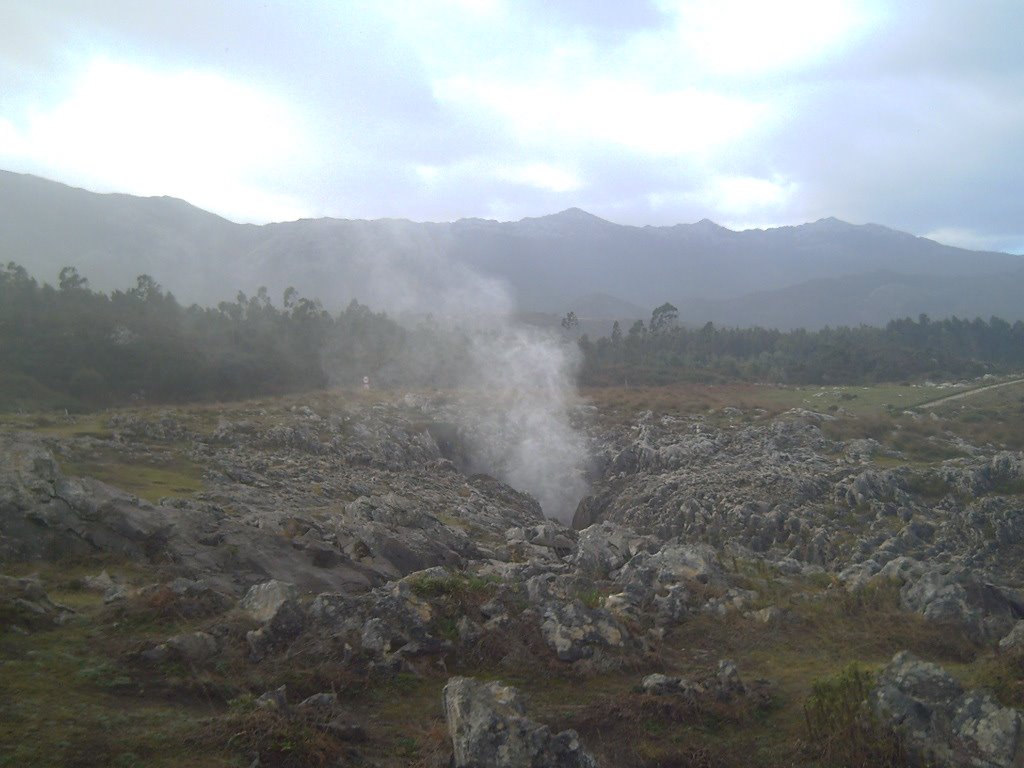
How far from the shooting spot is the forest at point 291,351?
151ft

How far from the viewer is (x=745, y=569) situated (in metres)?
16.5

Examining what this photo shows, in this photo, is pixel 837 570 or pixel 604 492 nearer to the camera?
pixel 837 570

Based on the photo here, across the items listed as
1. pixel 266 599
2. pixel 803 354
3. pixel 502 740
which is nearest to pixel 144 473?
pixel 266 599

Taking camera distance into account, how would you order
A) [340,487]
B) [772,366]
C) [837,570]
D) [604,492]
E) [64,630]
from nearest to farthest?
[64,630]
[837,570]
[340,487]
[604,492]
[772,366]

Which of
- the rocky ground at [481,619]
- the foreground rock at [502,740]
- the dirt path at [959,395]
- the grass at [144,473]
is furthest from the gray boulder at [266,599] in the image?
the dirt path at [959,395]

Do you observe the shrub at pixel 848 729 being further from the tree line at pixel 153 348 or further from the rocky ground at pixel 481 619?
the tree line at pixel 153 348

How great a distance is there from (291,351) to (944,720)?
6027 cm

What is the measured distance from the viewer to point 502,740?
21.0ft

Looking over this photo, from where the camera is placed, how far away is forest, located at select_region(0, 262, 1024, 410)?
45906 millimetres

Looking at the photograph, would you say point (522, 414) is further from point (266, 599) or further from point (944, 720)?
point (944, 720)

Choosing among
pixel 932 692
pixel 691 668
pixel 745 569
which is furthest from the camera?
pixel 745 569

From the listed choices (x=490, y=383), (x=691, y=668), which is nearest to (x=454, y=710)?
(x=691, y=668)

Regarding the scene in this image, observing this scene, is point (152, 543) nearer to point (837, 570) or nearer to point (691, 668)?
point (691, 668)

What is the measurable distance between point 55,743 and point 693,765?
632cm
